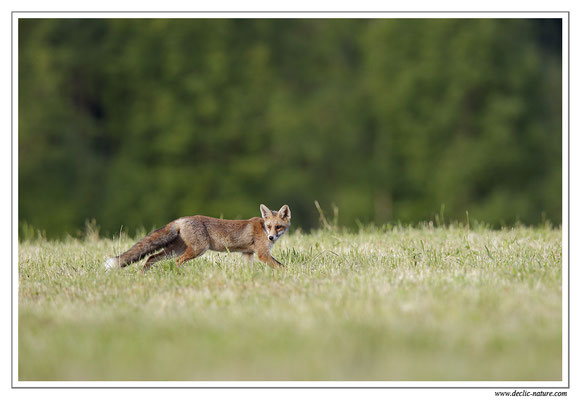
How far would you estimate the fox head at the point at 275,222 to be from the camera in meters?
8.25

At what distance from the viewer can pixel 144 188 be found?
31.1 meters

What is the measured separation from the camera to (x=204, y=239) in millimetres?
7902

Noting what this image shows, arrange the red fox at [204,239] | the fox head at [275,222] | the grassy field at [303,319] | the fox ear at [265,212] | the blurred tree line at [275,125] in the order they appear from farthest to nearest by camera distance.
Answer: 1. the blurred tree line at [275,125]
2. the fox ear at [265,212]
3. the fox head at [275,222]
4. the red fox at [204,239]
5. the grassy field at [303,319]

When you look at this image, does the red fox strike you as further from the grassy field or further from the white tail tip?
the grassy field

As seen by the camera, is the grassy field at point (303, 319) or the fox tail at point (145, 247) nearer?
Result: the grassy field at point (303, 319)

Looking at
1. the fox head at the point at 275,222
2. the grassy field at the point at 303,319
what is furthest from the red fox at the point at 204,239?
the grassy field at the point at 303,319

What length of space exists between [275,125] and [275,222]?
2467 centimetres

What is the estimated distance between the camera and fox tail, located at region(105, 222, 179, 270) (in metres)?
7.92

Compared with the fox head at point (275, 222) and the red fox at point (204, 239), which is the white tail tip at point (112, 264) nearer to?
the red fox at point (204, 239)

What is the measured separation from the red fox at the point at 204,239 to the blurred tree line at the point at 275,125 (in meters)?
19.2

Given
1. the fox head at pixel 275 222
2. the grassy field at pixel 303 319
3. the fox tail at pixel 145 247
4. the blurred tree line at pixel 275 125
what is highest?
the blurred tree line at pixel 275 125

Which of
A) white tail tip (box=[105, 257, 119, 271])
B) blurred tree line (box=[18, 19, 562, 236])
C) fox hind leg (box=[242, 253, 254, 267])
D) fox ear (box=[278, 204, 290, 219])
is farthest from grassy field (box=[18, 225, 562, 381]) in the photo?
blurred tree line (box=[18, 19, 562, 236])
